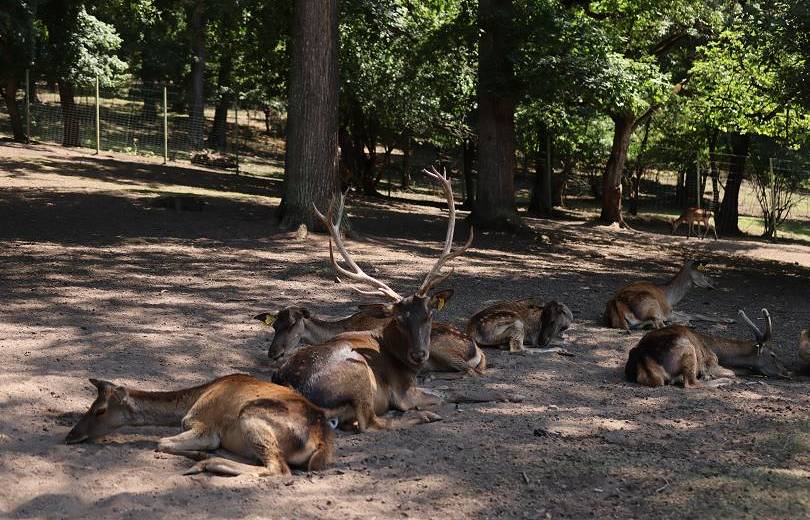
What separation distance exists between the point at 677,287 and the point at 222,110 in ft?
87.3

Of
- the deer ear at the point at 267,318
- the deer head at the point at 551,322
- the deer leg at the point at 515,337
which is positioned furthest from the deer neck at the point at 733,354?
the deer ear at the point at 267,318

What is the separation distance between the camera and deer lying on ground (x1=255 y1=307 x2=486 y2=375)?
7473 millimetres

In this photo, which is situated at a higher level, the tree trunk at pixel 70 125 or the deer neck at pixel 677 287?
the tree trunk at pixel 70 125

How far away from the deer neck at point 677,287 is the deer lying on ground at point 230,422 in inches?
234

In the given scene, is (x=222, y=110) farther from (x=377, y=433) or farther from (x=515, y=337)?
(x=377, y=433)

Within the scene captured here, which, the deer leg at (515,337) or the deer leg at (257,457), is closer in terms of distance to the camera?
the deer leg at (257,457)

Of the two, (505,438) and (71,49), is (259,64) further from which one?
(505,438)

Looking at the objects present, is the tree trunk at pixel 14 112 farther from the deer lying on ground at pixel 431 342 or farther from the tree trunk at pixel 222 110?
the deer lying on ground at pixel 431 342

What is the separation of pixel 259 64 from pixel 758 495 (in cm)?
1926

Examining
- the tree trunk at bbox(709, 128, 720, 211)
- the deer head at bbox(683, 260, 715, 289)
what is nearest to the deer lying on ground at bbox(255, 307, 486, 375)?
the deer head at bbox(683, 260, 715, 289)

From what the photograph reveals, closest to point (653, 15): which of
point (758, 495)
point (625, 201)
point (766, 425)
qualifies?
point (625, 201)

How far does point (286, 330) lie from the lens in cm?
753

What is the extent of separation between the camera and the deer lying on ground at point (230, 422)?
5078 mm

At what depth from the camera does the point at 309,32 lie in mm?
13641
